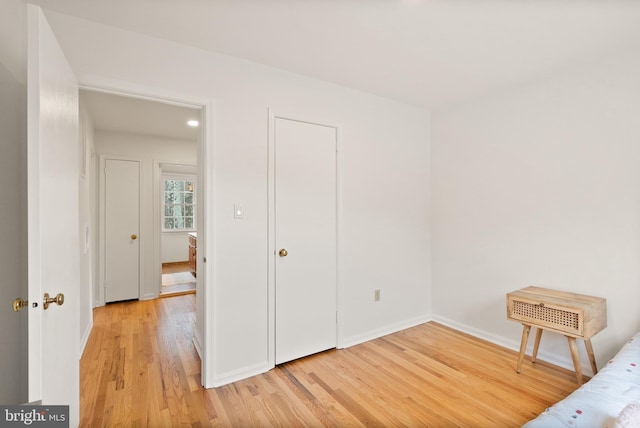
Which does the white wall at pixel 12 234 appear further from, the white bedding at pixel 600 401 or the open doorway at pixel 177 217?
the open doorway at pixel 177 217

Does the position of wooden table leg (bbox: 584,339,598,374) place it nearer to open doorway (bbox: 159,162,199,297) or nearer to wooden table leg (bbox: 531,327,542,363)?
wooden table leg (bbox: 531,327,542,363)

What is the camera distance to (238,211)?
2350mm

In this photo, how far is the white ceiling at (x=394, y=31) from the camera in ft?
5.71

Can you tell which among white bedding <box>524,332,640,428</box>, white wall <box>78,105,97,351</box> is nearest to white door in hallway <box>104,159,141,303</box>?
white wall <box>78,105,97,351</box>

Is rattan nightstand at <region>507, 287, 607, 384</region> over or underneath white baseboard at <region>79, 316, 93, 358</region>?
over

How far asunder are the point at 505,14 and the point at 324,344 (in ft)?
9.09

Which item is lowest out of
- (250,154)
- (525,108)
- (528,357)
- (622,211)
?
(528,357)

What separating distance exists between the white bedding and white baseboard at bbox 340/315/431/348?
1775 millimetres

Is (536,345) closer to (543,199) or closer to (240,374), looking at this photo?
(543,199)

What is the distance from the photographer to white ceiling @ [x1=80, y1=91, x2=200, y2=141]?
10.3 ft

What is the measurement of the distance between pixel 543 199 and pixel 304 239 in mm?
2093

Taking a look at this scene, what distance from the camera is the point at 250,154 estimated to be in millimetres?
2398

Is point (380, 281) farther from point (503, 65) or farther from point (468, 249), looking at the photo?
point (503, 65)

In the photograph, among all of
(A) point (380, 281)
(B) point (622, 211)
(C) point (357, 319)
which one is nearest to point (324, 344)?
(C) point (357, 319)
